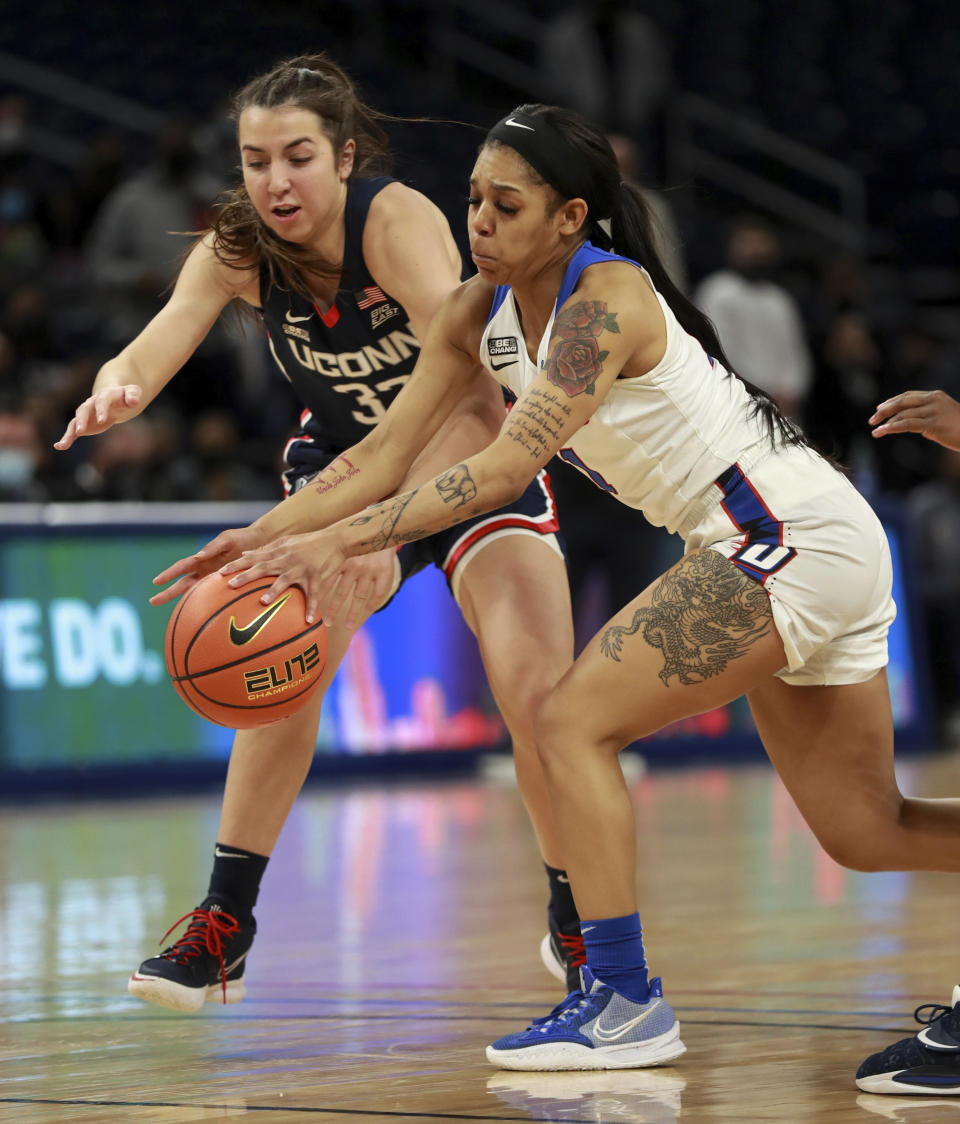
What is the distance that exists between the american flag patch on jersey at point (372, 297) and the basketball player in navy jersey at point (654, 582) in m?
0.69

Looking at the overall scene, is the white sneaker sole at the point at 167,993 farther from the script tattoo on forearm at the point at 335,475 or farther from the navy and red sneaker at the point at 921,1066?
the navy and red sneaker at the point at 921,1066

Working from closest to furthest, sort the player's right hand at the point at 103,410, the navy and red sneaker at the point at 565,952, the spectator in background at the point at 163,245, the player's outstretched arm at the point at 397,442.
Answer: the player's outstretched arm at the point at 397,442, the player's right hand at the point at 103,410, the navy and red sneaker at the point at 565,952, the spectator in background at the point at 163,245

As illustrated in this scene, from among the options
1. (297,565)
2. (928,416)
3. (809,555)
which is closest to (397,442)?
(297,565)

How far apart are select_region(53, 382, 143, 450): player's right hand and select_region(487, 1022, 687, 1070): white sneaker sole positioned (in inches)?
61.9

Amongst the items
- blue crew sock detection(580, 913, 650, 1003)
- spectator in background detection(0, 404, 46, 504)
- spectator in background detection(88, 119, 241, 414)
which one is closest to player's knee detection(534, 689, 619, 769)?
blue crew sock detection(580, 913, 650, 1003)

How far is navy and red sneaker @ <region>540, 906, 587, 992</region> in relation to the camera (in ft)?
13.7

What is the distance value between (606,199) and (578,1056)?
167 cm

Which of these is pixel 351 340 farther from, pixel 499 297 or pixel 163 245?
pixel 163 245

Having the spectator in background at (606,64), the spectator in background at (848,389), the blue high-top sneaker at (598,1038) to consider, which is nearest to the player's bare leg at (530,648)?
the blue high-top sneaker at (598,1038)

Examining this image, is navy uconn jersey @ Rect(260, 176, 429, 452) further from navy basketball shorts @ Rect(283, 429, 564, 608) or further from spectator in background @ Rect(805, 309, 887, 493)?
spectator in background @ Rect(805, 309, 887, 493)

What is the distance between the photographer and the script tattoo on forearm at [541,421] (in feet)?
11.3

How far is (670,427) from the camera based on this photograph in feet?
11.7

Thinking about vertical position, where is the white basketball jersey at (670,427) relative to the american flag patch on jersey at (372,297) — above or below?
below

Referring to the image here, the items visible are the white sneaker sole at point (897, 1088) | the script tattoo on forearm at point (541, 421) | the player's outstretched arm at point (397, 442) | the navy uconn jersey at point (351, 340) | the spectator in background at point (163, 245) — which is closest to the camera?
the white sneaker sole at point (897, 1088)
